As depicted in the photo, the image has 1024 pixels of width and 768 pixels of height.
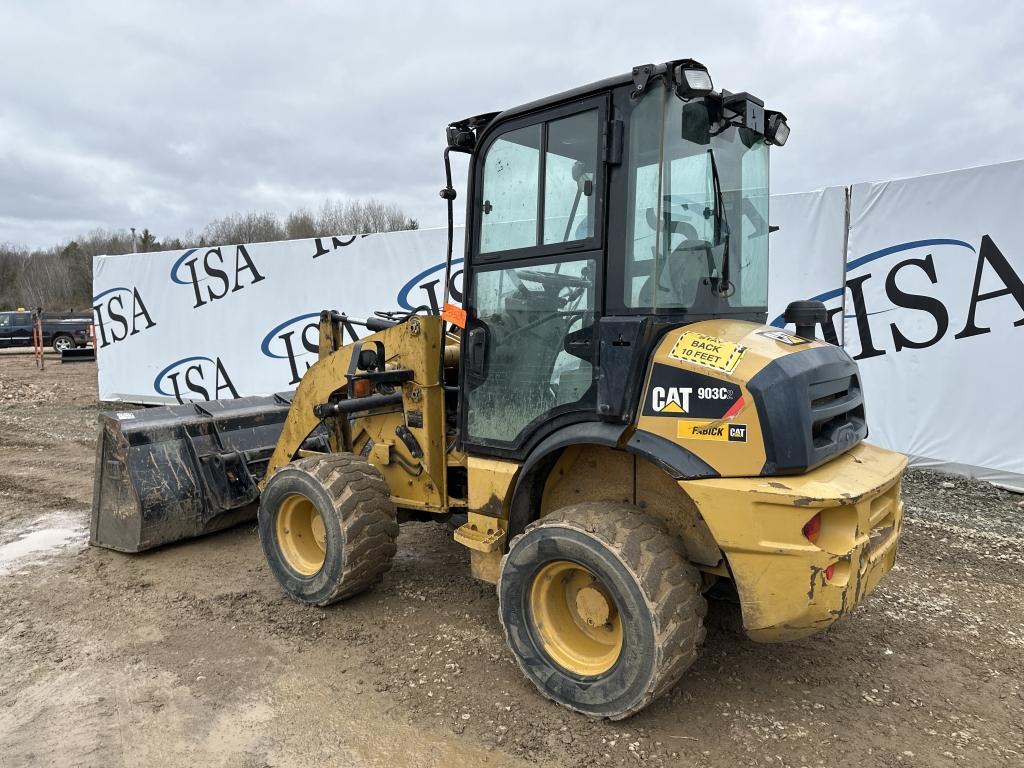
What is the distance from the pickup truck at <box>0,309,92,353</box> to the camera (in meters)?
25.9

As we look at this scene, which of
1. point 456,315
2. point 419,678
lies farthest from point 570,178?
point 419,678

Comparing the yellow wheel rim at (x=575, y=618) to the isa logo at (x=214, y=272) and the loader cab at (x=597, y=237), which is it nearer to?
the loader cab at (x=597, y=237)

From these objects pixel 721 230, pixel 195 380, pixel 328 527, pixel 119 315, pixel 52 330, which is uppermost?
pixel 721 230

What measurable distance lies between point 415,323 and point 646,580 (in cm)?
197

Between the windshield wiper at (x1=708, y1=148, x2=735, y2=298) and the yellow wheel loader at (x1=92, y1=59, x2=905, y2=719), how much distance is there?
0.05 feet

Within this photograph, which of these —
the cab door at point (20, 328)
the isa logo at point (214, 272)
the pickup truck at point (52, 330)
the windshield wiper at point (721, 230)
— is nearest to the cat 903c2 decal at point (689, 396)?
the windshield wiper at point (721, 230)

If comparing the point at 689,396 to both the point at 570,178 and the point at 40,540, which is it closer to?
the point at 570,178

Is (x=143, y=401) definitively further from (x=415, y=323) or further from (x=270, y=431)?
(x=415, y=323)

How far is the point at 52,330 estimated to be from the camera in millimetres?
26266

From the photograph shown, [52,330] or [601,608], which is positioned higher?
[52,330]

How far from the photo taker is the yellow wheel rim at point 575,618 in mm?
3051

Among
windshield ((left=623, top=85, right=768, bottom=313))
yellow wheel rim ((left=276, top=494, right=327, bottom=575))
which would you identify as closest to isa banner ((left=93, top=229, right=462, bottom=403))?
yellow wheel rim ((left=276, top=494, right=327, bottom=575))

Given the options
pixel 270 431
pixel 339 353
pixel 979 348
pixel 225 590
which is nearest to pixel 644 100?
pixel 339 353

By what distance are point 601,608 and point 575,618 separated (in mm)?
258
